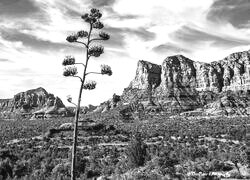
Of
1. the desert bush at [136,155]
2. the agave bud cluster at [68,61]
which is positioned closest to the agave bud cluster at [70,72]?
the agave bud cluster at [68,61]

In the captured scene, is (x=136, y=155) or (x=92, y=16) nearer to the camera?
(x=92, y=16)

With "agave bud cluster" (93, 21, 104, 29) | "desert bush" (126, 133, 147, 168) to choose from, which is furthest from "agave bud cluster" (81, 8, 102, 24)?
"desert bush" (126, 133, 147, 168)

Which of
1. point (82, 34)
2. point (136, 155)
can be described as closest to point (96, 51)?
point (82, 34)

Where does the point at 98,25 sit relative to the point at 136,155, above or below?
above

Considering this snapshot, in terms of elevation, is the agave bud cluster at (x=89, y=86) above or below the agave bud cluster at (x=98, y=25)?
below

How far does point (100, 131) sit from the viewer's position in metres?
71.8

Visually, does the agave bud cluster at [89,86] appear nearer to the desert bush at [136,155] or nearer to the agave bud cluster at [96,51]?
the agave bud cluster at [96,51]

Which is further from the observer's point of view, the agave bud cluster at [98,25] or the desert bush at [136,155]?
the desert bush at [136,155]

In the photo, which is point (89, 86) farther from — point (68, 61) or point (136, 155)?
point (136, 155)

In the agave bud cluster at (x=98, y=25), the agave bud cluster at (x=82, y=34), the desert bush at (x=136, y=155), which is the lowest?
the desert bush at (x=136, y=155)

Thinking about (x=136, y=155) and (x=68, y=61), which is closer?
(x=68, y=61)

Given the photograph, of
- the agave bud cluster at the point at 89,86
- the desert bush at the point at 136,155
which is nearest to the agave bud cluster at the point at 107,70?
the agave bud cluster at the point at 89,86

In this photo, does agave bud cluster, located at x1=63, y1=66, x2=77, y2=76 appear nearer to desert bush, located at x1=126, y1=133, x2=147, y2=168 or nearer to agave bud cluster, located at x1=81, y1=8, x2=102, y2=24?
agave bud cluster, located at x1=81, y1=8, x2=102, y2=24

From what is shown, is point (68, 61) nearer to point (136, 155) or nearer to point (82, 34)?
point (82, 34)
